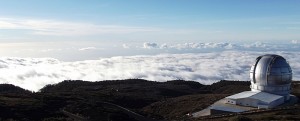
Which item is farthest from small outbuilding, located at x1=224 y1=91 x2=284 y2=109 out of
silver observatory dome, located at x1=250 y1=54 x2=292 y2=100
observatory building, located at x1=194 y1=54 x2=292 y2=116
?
silver observatory dome, located at x1=250 y1=54 x2=292 y2=100

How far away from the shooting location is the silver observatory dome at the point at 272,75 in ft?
177

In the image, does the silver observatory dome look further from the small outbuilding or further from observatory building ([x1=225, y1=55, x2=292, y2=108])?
the small outbuilding

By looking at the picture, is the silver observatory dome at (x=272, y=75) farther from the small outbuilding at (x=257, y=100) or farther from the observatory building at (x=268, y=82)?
the small outbuilding at (x=257, y=100)

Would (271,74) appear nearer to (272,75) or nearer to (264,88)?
(272,75)

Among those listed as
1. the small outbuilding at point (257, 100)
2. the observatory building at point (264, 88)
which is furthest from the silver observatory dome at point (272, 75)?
the small outbuilding at point (257, 100)

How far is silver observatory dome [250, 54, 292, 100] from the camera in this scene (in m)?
53.9

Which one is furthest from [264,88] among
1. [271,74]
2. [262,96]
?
[262,96]

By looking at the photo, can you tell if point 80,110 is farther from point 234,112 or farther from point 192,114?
point 234,112

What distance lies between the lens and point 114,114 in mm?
47000

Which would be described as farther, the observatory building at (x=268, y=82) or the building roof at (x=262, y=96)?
the observatory building at (x=268, y=82)

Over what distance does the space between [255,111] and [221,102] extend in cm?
986

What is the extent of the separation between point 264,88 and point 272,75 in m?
2.85

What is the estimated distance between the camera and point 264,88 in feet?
182

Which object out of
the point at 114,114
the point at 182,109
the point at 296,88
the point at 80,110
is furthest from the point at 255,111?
the point at 296,88
